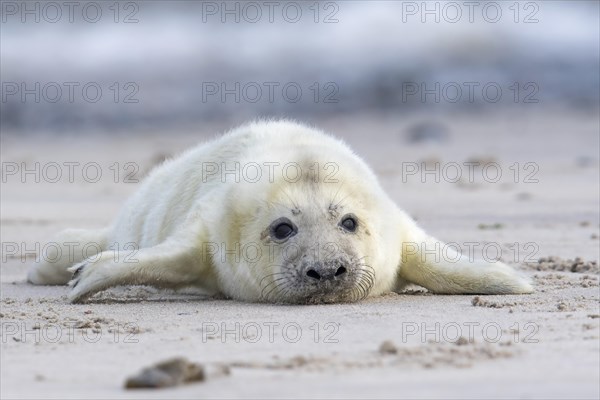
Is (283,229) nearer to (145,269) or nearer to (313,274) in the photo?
(313,274)

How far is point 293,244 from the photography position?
617cm

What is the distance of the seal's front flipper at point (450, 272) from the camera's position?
6598mm

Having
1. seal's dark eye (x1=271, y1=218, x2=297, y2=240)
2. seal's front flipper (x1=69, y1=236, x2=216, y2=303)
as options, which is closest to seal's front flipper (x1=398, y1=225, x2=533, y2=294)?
seal's dark eye (x1=271, y1=218, x2=297, y2=240)

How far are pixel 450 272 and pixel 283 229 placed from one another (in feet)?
3.09

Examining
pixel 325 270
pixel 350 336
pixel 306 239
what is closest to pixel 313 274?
pixel 325 270

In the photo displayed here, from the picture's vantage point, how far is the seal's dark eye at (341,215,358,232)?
629cm

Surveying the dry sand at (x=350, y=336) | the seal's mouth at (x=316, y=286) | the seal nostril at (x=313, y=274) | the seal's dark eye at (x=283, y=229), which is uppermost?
the seal's dark eye at (x=283, y=229)

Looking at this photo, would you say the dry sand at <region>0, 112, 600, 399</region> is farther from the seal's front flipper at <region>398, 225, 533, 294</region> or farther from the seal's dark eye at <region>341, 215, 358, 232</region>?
the seal's dark eye at <region>341, 215, 358, 232</region>

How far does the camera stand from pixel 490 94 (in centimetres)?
2714

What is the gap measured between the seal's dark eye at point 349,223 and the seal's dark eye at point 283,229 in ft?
Result: 0.78

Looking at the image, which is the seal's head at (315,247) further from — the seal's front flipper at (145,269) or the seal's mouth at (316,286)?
the seal's front flipper at (145,269)

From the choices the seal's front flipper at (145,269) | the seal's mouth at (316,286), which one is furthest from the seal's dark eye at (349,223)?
the seal's front flipper at (145,269)

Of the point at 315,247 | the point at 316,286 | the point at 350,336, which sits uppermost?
the point at 315,247

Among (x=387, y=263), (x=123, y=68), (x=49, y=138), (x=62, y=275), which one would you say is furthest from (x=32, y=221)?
(x=123, y=68)
